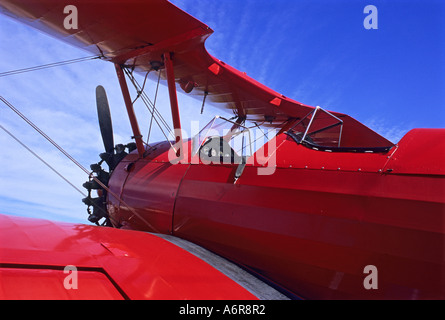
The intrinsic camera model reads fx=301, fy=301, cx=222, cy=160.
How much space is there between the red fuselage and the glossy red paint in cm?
50

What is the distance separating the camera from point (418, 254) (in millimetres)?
1981

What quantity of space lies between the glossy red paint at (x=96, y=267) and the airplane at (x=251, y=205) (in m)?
0.02

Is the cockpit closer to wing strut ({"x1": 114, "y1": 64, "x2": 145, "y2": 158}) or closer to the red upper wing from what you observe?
the red upper wing

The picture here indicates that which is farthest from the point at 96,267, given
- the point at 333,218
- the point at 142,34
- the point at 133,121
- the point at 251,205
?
the point at 142,34

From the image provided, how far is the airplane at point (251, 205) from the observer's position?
6.56 ft

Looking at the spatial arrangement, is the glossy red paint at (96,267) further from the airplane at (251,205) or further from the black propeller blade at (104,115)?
the black propeller blade at (104,115)

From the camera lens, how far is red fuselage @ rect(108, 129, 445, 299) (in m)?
2.01

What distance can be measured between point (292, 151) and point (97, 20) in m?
3.14

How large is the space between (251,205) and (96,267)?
1.43 meters

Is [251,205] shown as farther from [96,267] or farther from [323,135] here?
[323,135]

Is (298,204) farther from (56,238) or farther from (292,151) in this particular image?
(56,238)

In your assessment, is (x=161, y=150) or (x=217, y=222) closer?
(x=217, y=222)

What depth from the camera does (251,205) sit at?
284 cm
